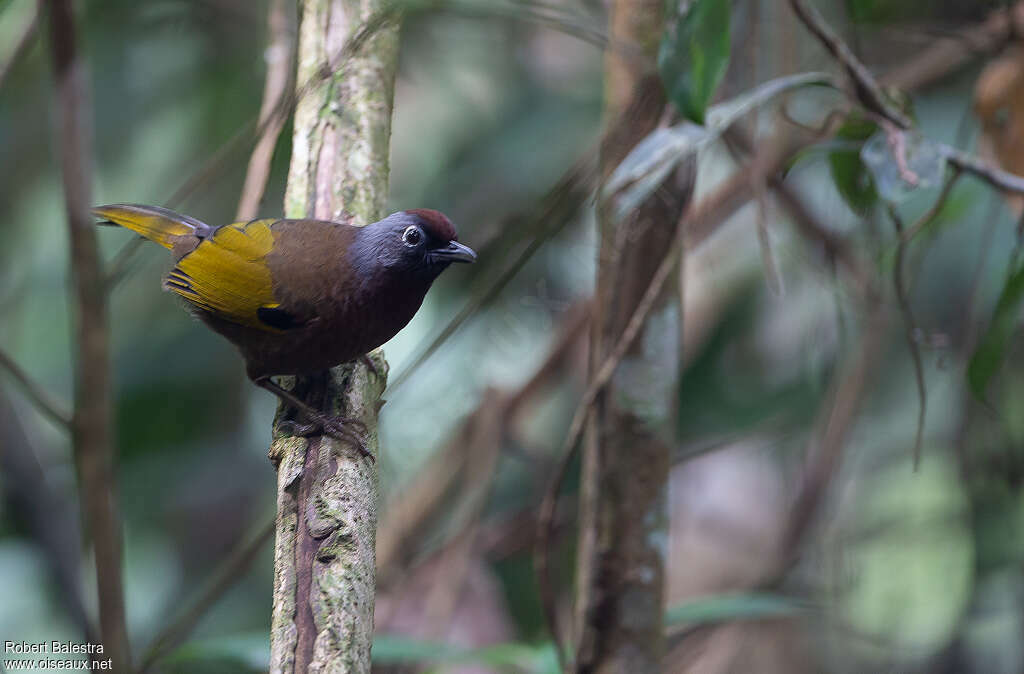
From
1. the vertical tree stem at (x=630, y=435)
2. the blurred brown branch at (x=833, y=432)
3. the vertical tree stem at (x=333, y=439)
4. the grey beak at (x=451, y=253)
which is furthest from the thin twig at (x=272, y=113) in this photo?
the blurred brown branch at (x=833, y=432)

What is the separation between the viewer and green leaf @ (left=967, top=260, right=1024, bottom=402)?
9.25 feet

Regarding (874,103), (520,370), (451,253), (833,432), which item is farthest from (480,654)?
(520,370)

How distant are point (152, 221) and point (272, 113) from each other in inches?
32.0

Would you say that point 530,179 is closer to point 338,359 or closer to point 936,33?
point 936,33

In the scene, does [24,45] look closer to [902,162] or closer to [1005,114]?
[902,162]

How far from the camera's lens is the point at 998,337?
112 inches

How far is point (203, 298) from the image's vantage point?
2998 mm

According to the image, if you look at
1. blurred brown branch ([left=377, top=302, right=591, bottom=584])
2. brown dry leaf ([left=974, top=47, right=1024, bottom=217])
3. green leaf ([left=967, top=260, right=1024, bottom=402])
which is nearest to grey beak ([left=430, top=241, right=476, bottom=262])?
green leaf ([left=967, top=260, right=1024, bottom=402])

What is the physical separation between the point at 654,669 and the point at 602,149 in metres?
1.71

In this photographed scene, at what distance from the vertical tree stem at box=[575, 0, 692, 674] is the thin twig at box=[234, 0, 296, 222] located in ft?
3.54

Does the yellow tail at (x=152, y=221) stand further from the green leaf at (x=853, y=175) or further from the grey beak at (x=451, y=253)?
the green leaf at (x=853, y=175)

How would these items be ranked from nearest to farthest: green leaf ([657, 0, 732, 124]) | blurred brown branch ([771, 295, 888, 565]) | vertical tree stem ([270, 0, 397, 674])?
vertical tree stem ([270, 0, 397, 674])
green leaf ([657, 0, 732, 124])
blurred brown branch ([771, 295, 888, 565])

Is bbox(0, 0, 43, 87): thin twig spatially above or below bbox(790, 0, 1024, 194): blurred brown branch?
above

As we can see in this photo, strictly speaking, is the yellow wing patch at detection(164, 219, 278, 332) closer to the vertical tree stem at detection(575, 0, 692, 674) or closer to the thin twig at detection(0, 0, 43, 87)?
the thin twig at detection(0, 0, 43, 87)
